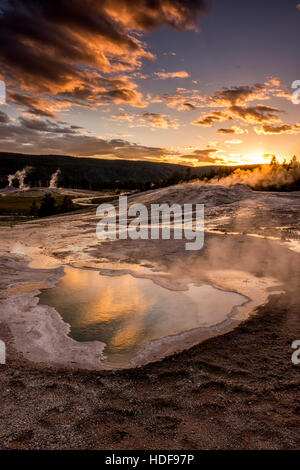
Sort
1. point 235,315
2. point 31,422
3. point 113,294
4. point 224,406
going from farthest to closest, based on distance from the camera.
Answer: point 113,294 < point 235,315 < point 224,406 < point 31,422

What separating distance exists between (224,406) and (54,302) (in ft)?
21.7

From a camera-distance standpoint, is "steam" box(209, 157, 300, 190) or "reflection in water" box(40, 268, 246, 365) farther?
"steam" box(209, 157, 300, 190)

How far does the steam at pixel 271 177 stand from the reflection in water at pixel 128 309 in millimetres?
38966

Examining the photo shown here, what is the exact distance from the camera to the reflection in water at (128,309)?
7.44 m

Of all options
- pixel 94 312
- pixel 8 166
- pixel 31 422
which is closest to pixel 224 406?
pixel 31 422

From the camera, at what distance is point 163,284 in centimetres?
1131

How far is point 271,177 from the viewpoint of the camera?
46094 millimetres

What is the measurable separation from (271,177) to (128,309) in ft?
143

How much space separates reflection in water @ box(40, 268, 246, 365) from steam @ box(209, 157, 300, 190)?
3897 centimetres

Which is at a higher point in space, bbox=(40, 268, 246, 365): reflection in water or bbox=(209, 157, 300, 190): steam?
bbox=(209, 157, 300, 190): steam

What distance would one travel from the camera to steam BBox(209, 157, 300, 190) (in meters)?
43.7

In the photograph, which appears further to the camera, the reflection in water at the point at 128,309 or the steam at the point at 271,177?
the steam at the point at 271,177

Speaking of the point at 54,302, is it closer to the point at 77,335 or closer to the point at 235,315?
the point at 77,335

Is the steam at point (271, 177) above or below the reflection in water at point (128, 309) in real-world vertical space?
above
